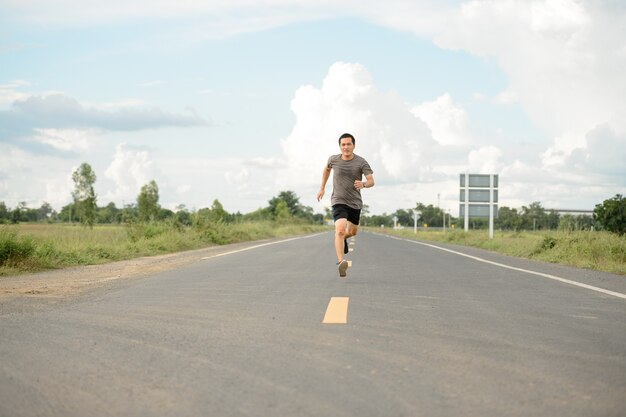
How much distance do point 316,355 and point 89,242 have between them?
17.4 meters

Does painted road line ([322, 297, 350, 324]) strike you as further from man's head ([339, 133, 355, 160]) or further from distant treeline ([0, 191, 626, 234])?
distant treeline ([0, 191, 626, 234])

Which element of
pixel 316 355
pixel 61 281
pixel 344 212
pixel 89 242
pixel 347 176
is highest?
pixel 347 176

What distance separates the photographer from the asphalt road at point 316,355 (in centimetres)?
376

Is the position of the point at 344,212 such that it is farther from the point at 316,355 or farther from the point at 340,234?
the point at 316,355

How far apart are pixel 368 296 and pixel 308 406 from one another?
188 inches

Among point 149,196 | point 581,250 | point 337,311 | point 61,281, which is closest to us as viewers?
point 337,311

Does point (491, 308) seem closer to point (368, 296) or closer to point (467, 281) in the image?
point (368, 296)

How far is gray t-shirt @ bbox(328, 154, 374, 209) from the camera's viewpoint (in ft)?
37.1

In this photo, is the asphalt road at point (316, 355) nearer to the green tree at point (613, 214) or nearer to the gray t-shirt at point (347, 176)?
the gray t-shirt at point (347, 176)

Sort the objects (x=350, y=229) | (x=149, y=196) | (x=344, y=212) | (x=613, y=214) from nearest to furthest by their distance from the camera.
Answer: (x=344, y=212), (x=350, y=229), (x=613, y=214), (x=149, y=196)

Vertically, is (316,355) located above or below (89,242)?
below

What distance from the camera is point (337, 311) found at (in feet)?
23.0

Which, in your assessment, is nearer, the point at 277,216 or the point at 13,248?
the point at 13,248

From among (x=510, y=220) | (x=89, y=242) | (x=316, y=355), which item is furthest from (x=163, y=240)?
(x=510, y=220)
